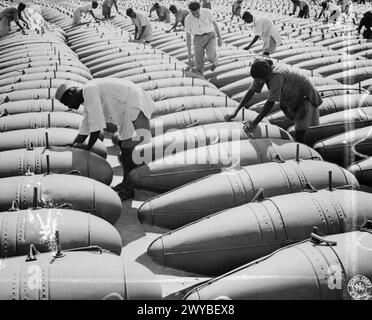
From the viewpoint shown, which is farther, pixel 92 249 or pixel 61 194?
pixel 61 194

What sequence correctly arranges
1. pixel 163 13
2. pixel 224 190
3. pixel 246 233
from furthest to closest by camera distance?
1. pixel 163 13
2. pixel 224 190
3. pixel 246 233

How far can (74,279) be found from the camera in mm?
4609

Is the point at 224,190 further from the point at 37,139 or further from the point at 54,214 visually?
the point at 37,139

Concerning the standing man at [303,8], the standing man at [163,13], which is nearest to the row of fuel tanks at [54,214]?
the standing man at [163,13]

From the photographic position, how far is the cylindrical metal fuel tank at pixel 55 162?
736cm

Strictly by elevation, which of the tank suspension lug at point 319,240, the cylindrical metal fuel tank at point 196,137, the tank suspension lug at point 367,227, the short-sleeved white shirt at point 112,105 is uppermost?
the short-sleeved white shirt at point 112,105

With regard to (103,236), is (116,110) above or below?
above

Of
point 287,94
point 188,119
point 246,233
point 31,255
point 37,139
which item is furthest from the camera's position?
point 188,119

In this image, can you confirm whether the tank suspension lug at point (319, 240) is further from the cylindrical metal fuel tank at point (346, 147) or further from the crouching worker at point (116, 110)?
the cylindrical metal fuel tank at point (346, 147)

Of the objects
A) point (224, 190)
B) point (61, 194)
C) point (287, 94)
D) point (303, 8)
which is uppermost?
point (303, 8)

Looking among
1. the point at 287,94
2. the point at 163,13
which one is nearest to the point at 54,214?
the point at 287,94

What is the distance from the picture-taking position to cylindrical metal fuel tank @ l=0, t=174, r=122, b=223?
6449mm

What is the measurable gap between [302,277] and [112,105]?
13.6ft

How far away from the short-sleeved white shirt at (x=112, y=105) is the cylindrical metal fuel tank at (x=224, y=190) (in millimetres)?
1409
